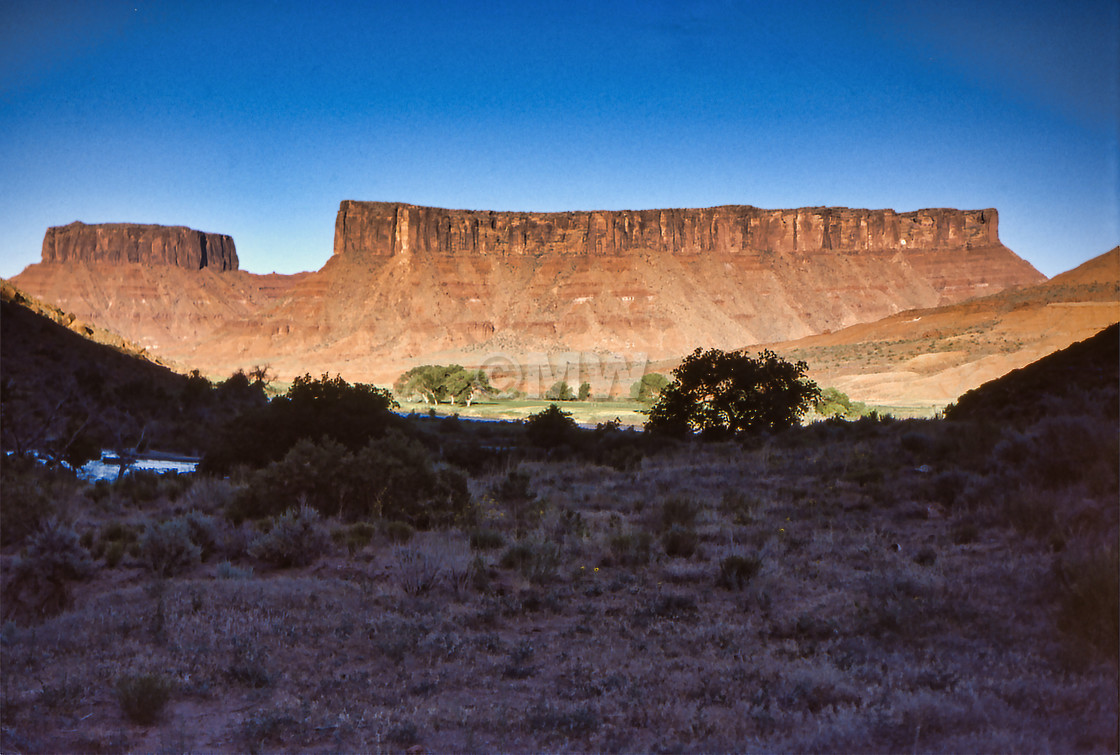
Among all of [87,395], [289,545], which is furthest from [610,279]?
[289,545]

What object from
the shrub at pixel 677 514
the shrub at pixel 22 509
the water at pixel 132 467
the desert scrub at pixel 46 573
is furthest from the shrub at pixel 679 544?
the water at pixel 132 467

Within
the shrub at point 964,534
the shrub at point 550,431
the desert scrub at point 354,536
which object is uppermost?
the shrub at point 550,431

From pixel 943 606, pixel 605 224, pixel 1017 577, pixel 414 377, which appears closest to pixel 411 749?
pixel 943 606

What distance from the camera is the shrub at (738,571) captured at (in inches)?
318

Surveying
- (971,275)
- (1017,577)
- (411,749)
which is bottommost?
(411,749)

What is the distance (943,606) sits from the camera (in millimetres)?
6789

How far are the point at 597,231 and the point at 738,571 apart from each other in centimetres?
15916

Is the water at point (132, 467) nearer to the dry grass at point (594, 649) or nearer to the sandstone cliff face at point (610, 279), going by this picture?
the dry grass at point (594, 649)

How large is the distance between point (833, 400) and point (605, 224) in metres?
123

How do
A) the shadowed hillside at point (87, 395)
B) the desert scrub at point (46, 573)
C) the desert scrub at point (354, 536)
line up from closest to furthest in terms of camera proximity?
the desert scrub at point (46, 573) → the desert scrub at point (354, 536) → the shadowed hillside at point (87, 395)

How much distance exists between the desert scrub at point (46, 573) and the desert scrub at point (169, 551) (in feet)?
2.39

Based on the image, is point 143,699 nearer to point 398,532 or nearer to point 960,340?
point 398,532

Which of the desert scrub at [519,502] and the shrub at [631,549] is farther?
the desert scrub at [519,502]

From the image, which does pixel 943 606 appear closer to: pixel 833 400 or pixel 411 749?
pixel 411 749
